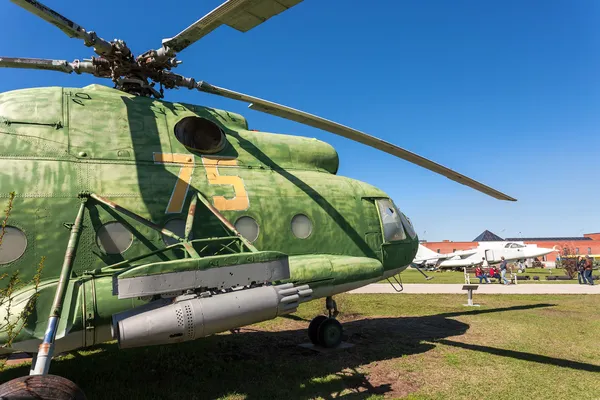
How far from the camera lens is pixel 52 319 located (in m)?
A: 4.09

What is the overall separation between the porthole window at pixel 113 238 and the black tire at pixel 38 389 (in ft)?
7.28

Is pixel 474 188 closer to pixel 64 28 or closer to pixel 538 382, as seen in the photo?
pixel 538 382

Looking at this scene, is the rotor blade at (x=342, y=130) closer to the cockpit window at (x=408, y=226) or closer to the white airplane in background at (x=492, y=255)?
the cockpit window at (x=408, y=226)

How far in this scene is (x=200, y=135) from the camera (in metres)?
7.11

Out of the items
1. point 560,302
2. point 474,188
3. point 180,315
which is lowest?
point 560,302

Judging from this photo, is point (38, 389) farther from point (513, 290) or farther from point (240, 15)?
point (513, 290)

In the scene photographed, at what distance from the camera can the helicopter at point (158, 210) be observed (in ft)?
15.2

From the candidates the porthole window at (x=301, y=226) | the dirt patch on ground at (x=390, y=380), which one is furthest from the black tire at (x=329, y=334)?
the porthole window at (x=301, y=226)

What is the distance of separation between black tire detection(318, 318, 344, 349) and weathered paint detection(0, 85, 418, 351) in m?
1.73

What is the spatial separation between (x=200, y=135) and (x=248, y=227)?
194 centimetres

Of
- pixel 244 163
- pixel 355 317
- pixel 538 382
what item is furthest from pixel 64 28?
pixel 355 317

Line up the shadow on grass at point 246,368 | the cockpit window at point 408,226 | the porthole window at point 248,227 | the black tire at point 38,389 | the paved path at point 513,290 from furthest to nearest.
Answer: the paved path at point 513,290 → the cockpit window at point 408,226 → the porthole window at point 248,227 → the shadow on grass at point 246,368 → the black tire at point 38,389

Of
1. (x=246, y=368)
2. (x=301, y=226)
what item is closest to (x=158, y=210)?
(x=301, y=226)

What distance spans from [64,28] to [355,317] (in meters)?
10.9
